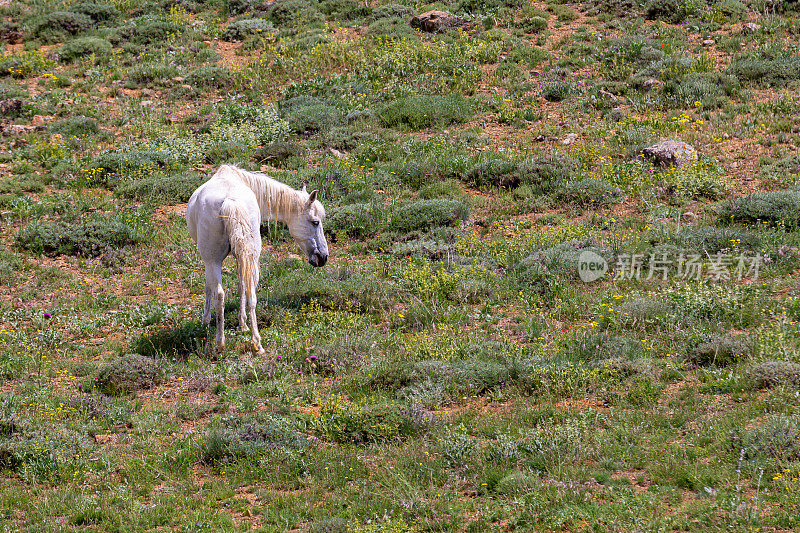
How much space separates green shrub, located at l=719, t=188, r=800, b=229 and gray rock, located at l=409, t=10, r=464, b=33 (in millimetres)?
11809

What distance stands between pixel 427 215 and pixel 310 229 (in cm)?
262

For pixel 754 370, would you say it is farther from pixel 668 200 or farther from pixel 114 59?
pixel 114 59

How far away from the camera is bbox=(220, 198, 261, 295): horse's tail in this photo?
9.30m

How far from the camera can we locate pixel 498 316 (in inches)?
391

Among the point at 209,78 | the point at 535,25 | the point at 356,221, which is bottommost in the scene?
the point at 356,221

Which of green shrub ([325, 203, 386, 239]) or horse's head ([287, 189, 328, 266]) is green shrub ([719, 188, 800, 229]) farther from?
horse's head ([287, 189, 328, 266])

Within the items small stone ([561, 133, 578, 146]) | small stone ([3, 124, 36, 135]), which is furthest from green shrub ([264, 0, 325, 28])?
small stone ([561, 133, 578, 146])

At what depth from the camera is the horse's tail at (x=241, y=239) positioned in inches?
366

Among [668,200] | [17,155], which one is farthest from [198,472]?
[17,155]

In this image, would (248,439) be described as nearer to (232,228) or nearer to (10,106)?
(232,228)

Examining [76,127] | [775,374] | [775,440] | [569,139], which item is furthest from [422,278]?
[76,127]

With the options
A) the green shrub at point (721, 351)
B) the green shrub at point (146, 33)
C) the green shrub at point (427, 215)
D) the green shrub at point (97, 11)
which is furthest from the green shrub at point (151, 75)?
the green shrub at point (721, 351)

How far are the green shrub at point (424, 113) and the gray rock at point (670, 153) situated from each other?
4.58 metres

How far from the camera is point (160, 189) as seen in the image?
14.6 m
